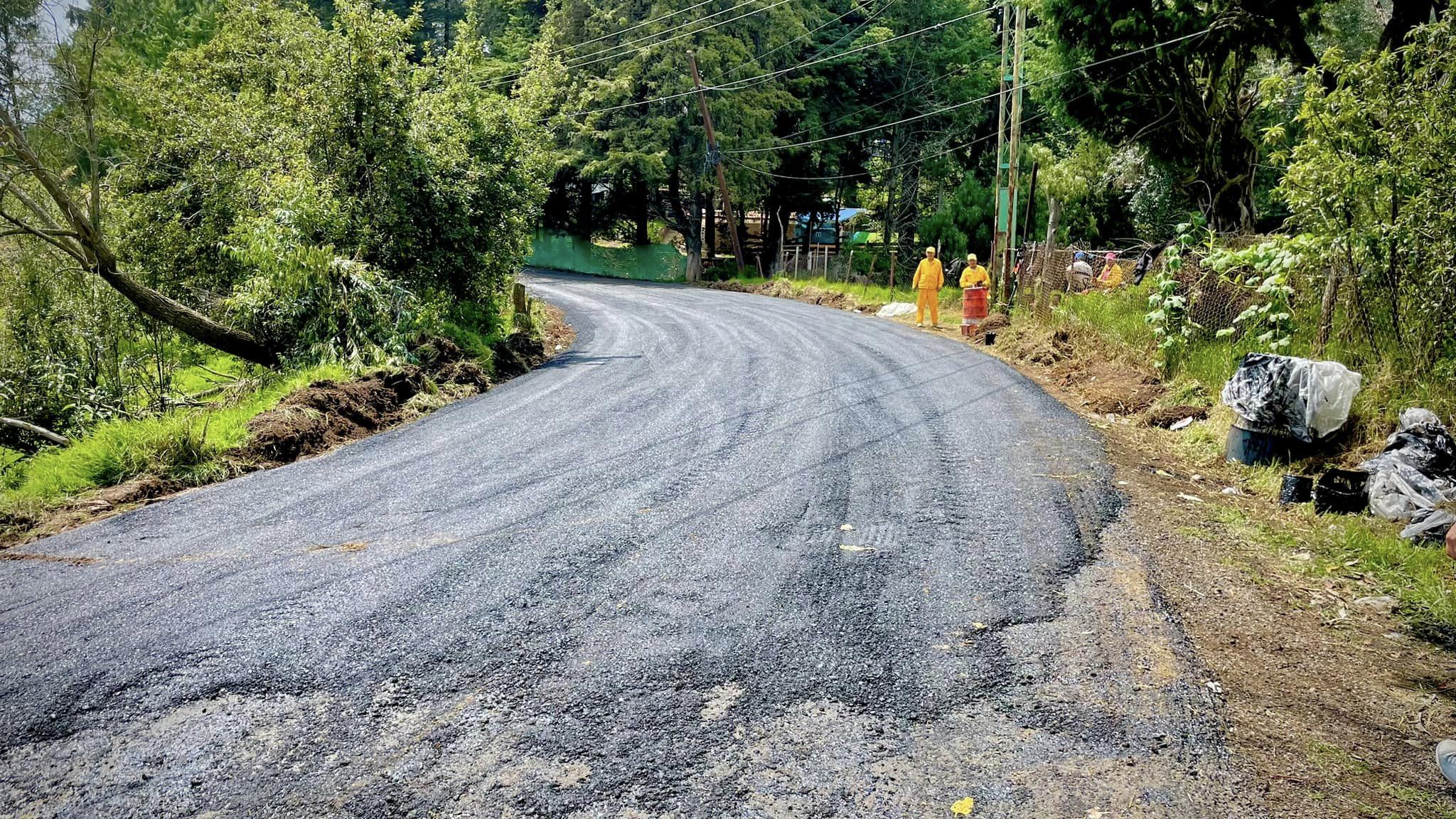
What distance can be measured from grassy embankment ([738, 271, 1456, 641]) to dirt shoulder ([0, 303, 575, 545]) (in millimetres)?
7845

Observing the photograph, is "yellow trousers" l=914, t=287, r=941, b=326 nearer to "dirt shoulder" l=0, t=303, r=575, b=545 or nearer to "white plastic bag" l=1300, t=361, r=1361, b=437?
"dirt shoulder" l=0, t=303, r=575, b=545

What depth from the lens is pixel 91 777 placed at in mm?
3160

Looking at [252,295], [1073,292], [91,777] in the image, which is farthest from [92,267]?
[1073,292]

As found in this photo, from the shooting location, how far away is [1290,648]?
13.8ft

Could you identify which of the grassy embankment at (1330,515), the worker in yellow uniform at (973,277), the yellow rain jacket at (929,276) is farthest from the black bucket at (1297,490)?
the yellow rain jacket at (929,276)

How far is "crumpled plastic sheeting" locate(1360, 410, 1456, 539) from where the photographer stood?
5.59 meters

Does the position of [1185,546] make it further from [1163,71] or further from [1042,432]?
[1163,71]

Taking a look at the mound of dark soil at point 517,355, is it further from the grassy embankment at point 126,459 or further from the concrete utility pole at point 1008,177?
the concrete utility pole at point 1008,177

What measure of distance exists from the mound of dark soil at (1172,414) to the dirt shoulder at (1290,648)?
1.10 m

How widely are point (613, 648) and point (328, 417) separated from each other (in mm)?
6037

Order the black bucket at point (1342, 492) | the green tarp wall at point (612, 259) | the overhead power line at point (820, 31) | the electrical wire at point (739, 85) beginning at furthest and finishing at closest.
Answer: the green tarp wall at point (612, 259) < the overhead power line at point (820, 31) < the electrical wire at point (739, 85) < the black bucket at point (1342, 492)

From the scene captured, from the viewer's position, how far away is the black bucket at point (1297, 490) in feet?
20.8

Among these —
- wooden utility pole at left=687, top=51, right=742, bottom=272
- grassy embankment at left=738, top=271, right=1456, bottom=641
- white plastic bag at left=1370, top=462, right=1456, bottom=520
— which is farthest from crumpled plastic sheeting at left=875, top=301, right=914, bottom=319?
white plastic bag at left=1370, top=462, right=1456, bottom=520

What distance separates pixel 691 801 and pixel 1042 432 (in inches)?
259
